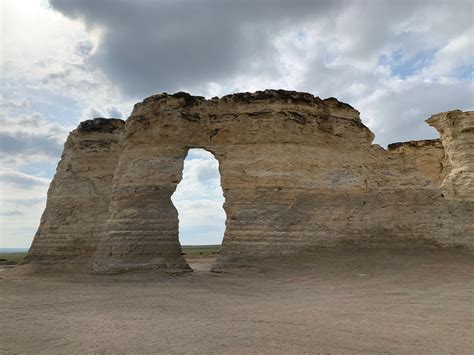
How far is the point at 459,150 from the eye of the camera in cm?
1494

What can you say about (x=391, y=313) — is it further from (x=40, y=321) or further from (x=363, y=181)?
(x=363, y=181)

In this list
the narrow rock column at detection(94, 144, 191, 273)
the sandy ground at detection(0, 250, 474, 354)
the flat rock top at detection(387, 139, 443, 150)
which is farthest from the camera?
the flat rock top at detection(387, 139, 443, 150)

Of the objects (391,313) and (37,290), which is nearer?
(391,313)

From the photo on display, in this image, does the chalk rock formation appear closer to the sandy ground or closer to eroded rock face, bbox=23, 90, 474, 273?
eroded rock face, bbox=23, 90, 474, 273

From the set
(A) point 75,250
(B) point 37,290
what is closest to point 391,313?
(B) point 37,290

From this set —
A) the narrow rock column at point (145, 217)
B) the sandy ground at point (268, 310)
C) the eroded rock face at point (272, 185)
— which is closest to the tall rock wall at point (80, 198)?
the eroded rock face at point (272, 185)

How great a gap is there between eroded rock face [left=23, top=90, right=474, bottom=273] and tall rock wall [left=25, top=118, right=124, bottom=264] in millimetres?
2822

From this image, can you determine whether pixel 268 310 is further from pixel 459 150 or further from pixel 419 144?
pixel 419 144

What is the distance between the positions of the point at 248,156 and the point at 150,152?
11.6 feet

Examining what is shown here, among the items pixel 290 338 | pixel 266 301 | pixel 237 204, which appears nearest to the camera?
pixel 290 338

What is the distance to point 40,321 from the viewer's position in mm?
6996

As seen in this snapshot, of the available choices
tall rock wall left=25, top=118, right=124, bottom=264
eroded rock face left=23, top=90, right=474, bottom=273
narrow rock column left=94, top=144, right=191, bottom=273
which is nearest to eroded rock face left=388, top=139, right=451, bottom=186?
eroded rock face left=23, top=90, right=474, bottom=273

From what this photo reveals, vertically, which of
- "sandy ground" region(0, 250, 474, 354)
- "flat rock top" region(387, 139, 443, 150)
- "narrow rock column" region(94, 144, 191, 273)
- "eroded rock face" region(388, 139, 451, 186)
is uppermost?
"flat rock top" region(387, 139, 443, 150)

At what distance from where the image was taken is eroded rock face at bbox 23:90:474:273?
13461 millimetres
